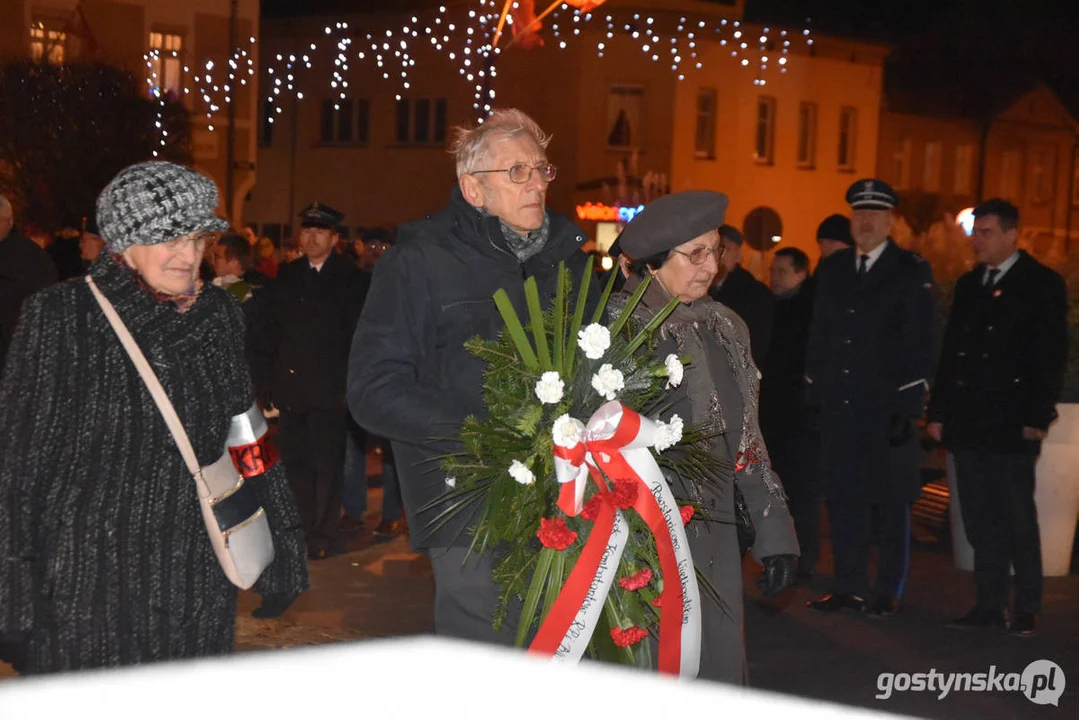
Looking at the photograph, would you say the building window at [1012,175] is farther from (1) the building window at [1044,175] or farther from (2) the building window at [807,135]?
(2) the building window at [807,135]

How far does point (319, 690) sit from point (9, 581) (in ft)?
7.80

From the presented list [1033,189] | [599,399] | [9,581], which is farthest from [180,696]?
[1033,189]

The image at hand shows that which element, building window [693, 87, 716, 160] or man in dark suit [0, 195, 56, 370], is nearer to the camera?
man in dark suit [0, 195, 56, 370]

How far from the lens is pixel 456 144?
4.71m

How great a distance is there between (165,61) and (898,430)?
32.0m

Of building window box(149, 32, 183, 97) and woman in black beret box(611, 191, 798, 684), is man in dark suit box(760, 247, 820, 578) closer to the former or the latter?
woman in black beret box(611, 191, 798, 684)

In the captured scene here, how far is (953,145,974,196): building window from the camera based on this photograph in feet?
182

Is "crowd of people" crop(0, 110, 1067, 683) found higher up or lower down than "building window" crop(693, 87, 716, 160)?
lower down

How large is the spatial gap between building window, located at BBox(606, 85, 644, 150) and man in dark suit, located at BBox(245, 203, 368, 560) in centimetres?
3314

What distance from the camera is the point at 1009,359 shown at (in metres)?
7.75

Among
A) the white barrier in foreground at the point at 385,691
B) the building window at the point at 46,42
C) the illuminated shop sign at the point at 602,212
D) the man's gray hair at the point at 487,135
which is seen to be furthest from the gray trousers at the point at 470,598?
the illuminated shop sign at the point at 602,212

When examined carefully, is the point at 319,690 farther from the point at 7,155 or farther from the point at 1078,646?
the point at 7,155

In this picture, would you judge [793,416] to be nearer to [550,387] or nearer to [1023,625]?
[1023,625]

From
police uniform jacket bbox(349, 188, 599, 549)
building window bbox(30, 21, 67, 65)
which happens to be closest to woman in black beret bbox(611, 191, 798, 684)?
police uniform jacket bbox(349, 188, 599, 549)
